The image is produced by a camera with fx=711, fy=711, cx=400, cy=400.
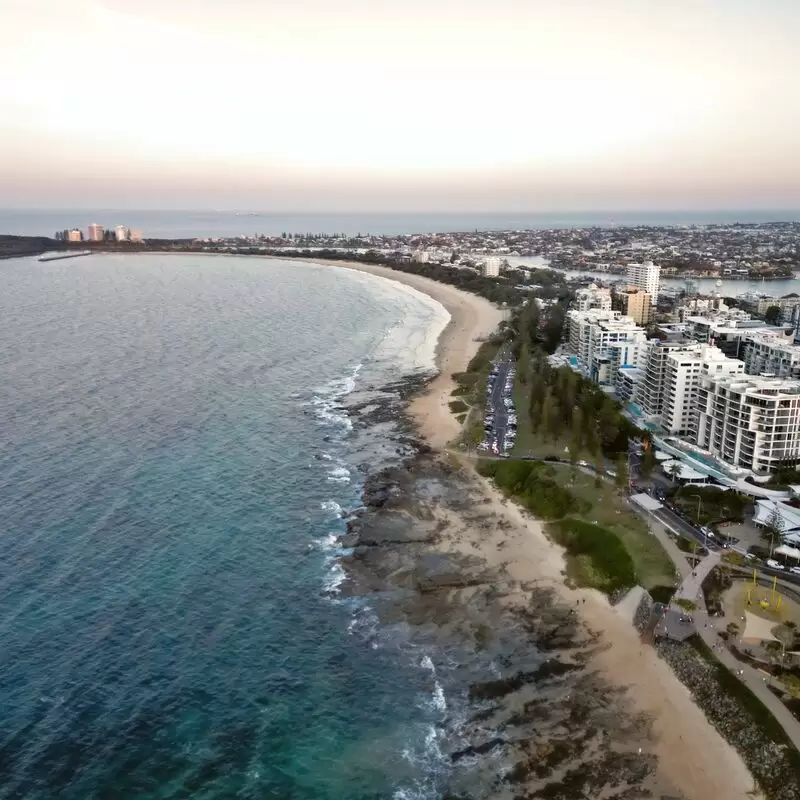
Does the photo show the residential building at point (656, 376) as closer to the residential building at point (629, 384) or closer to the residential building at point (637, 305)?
the residential building at point (629, 384)

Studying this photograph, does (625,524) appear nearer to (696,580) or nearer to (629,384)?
(696,580)

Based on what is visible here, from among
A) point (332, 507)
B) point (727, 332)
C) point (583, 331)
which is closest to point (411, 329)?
point (583, 331)

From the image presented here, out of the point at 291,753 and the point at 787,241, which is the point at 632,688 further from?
the point at 787,241

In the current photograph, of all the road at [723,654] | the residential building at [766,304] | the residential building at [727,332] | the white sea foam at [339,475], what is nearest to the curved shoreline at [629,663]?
the road at [723,654]

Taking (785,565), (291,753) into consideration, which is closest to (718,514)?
(785,565)

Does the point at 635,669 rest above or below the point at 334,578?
below

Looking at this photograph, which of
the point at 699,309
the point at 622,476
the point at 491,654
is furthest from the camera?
the point at 699,309

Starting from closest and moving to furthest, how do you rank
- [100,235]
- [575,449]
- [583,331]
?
[575,449] < [583,331] < [100,235]
